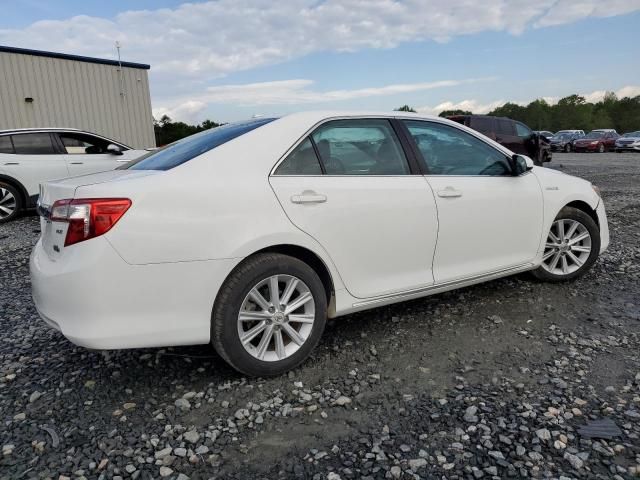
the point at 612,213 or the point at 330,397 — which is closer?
the point at 330,397

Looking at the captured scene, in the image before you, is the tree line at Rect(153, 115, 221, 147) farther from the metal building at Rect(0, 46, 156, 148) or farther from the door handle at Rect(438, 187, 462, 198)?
the door handle at Rect(438, 187, 462, 198)

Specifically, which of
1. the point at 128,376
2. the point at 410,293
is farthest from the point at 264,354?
the point at 410,293

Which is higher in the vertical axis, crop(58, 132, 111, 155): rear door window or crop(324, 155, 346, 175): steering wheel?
crop(58, 132, 111, 155): rear door window

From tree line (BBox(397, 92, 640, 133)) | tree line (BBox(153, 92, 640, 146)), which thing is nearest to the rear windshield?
tree line (BBox(153, 92, 640, 146))

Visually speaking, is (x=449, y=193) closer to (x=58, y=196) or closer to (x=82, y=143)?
(x=58, y=196)

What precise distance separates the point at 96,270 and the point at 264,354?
103 centimetres

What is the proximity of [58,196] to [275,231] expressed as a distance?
1.16 metres

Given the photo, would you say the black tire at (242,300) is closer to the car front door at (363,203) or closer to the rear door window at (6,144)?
the car front door at (363,203)

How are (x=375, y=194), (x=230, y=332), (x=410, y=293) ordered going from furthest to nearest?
1. (x=410, y=293)
2. (x=375, y=194)
3. (x=230, y=332)

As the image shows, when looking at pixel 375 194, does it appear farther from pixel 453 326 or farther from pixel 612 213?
pixel 612 213

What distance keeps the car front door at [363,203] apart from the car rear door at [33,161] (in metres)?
7.09

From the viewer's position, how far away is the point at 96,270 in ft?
7.82

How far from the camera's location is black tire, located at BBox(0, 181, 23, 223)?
26.9ft

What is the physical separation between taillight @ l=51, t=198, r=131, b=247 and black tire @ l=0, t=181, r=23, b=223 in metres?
6.97
